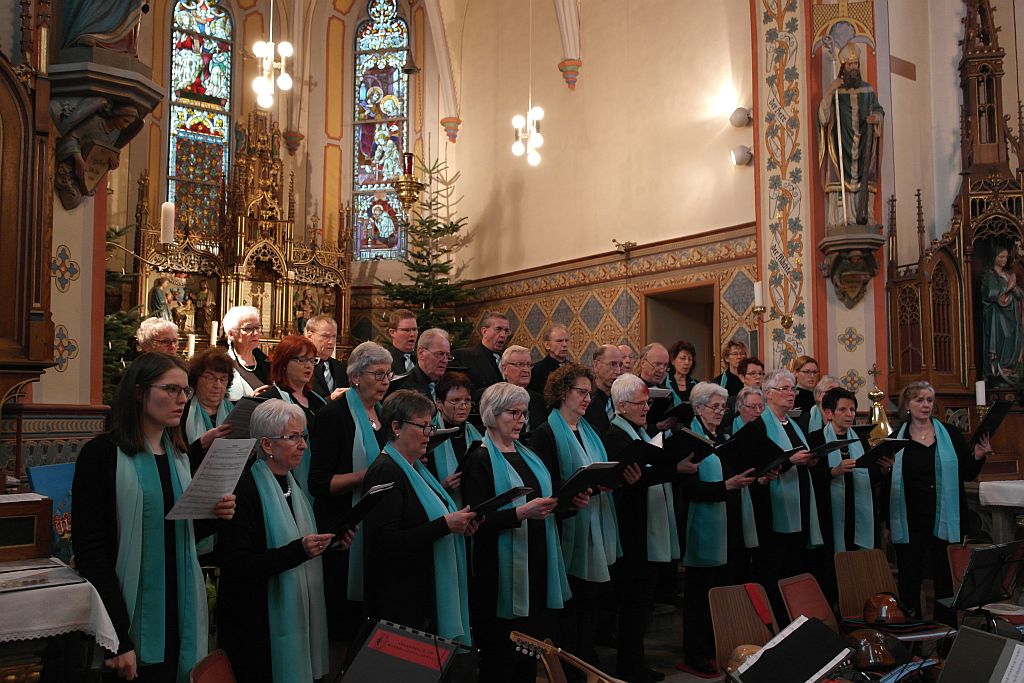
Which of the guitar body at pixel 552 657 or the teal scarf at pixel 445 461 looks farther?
the teal scarf at pixel 445 461

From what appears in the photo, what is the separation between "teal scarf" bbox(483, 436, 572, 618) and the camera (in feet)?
11.5

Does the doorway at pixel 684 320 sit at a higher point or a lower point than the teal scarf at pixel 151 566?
higher

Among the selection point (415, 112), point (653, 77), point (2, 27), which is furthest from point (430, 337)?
point (415, 112)

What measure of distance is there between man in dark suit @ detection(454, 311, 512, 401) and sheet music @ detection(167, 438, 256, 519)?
2.89m

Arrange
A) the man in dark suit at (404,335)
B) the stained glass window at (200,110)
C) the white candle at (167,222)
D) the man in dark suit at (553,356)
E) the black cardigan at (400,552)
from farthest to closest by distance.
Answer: the stained glass window at (200,110)
the white candle at (167,222)
the man in dark suit at (553,356)
the man in dark suit at (404,335)
the black cardigan at (400,552)

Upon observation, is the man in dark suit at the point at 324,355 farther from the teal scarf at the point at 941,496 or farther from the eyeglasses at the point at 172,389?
the teal scarf at the point at 941,496

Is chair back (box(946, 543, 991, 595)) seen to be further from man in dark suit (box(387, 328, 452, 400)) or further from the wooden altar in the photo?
the wooden altar

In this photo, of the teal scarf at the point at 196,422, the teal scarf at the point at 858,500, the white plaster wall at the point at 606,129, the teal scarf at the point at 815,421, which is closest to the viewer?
the teal scarf at the point at 196,422

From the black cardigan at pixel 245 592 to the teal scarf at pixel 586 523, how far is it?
154 cm

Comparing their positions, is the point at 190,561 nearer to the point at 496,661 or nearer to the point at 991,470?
the point at 496,661

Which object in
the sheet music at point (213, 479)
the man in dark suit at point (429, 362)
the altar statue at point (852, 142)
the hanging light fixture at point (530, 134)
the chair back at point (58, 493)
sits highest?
the hanging light fixture at point (530, 134)

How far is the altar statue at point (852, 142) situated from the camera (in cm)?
821

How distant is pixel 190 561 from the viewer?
2.70m

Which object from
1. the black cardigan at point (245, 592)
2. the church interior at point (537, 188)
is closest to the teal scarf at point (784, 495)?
the church interior at point (537, 188)
